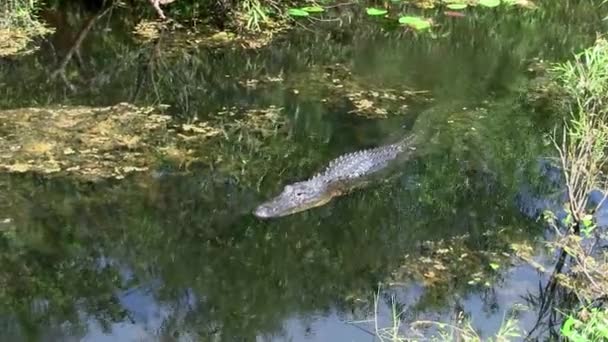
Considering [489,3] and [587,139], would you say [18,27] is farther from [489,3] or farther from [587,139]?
[587,139]

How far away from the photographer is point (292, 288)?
367cm

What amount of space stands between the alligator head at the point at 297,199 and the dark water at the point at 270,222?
8 cm

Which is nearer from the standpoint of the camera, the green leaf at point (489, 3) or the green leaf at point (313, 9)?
the green leaf at point (313, 9)

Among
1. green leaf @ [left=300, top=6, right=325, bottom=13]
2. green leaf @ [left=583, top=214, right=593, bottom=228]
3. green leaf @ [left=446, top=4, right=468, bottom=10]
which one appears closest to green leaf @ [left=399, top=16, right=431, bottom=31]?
green leaf @ [left=446, top=4, right=468, bottom=10]

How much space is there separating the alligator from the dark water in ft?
0.25

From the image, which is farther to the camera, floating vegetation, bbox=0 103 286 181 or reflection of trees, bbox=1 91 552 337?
floating vegetation, bbox=0 103 286 181

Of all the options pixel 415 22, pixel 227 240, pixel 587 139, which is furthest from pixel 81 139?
pixel 415 22

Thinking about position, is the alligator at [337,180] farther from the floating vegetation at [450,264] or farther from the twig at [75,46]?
the twig at [75,46]

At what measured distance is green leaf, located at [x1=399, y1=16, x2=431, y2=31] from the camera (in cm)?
715

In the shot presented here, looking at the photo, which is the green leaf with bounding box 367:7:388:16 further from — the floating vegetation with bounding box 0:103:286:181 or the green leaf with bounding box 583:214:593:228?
the green leaf with bounding box 583:214:593:228

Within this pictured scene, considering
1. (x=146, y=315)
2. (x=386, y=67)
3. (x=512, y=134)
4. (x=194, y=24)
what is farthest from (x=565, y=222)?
(x=194, y=24)

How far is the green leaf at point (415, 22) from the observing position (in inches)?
281

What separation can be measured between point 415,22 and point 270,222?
360 cm

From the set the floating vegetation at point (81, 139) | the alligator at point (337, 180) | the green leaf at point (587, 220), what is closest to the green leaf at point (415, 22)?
the alligator at point (337, 180)
